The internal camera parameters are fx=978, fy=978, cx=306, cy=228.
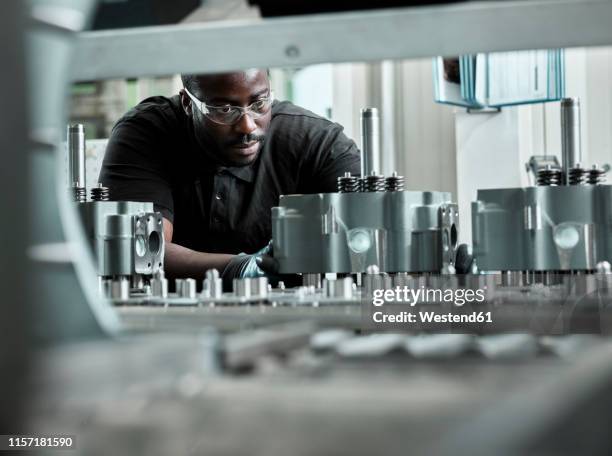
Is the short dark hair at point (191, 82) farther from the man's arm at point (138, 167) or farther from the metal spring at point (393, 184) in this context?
the metal spring at point (393, 184)

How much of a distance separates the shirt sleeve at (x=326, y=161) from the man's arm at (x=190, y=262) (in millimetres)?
462

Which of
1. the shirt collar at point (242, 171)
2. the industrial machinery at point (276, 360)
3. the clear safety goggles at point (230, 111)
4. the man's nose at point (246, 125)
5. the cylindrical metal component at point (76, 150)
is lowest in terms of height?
the industrial machinery at point (276, 360)

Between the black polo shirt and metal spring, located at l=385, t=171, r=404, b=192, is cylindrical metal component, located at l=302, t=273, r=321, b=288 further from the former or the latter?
the black polo shirt

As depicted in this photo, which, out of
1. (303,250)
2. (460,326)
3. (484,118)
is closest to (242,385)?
(460,326)

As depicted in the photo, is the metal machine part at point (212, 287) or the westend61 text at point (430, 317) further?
the metal machine part at point (212, 287)

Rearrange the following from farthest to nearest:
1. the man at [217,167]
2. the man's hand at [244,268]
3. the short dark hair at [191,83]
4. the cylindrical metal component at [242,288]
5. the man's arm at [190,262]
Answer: the man at [217,167]
the short dark hair at [191,83]
the man's arm at [190,262]
the man's hand at [244,268]
the cylindrical metal component at [242,288]

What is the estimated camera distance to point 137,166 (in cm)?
250

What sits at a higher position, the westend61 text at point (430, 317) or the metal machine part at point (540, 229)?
the metal machine part at point (540, 229)

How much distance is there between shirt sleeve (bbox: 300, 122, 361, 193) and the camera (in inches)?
99.9

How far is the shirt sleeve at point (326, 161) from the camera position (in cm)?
254

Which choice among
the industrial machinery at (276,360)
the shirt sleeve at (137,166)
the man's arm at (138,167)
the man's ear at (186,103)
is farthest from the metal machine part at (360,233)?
the man's ear at (186,103)

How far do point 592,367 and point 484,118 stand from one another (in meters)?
3.13

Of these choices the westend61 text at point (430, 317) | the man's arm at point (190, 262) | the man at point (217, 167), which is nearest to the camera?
the westend61 text at point (430, 317)

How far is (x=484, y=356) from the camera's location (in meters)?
0.50
